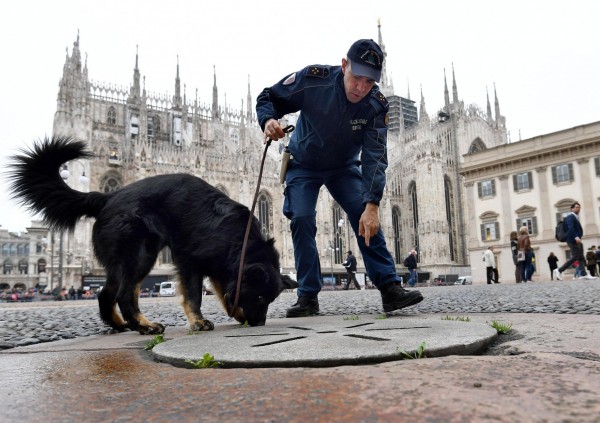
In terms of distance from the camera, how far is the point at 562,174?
26562 millimetres

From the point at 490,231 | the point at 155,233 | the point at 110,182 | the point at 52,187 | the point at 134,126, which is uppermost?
the point at 134,126

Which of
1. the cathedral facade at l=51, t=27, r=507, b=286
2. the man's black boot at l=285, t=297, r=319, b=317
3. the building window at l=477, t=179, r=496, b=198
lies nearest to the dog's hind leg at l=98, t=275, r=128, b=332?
the man's black boot at l=285, t=297, r=319, b=317

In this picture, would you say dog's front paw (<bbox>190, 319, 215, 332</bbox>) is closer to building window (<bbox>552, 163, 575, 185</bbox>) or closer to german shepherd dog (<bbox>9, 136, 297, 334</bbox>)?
german shepherd dog (<bbox>9, 136, 297, 334</bbox>)

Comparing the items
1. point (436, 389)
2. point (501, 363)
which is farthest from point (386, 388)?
point (501, 363)

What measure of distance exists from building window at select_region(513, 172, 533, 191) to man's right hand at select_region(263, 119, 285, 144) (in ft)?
91.1

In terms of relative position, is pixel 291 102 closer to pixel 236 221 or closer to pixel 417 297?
pixel 236 221

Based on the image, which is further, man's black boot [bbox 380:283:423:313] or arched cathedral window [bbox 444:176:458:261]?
arched cathedral window [bbox 444:176:458:261]

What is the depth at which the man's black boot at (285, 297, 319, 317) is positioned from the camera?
12.2 feet

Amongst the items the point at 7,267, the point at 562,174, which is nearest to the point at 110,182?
the point at 562,174

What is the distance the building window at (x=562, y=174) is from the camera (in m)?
26.3

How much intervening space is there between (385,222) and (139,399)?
41.2m

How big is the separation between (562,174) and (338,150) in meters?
26.9

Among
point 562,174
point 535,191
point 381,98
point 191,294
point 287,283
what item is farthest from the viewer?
point 535,191

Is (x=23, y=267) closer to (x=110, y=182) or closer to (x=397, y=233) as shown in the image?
(x=110, y=182)
